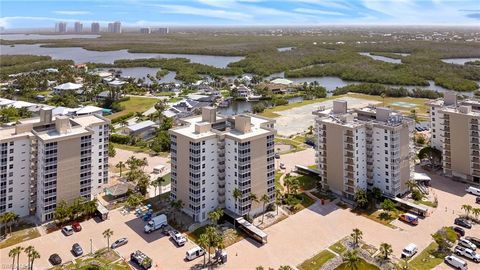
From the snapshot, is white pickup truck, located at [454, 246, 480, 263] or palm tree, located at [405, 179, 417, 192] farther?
palm tree, located at [405, 179, 417, 192]

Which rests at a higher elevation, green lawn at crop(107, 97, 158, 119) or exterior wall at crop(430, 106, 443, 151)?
green lawn at crop(107, 97, 158, 119)

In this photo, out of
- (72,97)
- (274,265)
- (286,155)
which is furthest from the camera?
(72,97)

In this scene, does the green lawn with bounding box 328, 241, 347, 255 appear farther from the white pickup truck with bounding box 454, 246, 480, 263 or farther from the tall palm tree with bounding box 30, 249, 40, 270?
the tall palm tree with bounding box 30, 249, 40, 270

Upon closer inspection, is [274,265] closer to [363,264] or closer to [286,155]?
[363,264]

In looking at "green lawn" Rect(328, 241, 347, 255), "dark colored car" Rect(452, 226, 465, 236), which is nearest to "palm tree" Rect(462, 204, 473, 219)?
"dark colored car" Rect(452, 226, 465, 236)

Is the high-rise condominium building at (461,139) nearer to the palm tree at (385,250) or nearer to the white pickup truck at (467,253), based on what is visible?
the white pickup truck at (467,253)

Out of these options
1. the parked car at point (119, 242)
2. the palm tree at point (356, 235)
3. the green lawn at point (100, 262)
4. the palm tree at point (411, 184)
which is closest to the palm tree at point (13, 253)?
the green lawn at point (100, 262)

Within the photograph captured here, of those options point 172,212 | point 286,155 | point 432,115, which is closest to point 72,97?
point 286,155
